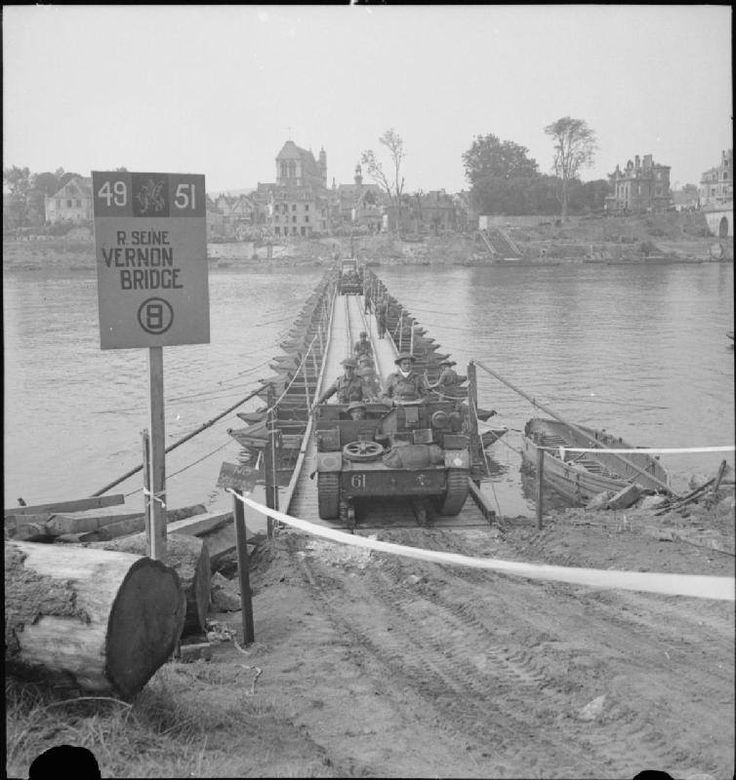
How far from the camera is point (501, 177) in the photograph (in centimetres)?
2817

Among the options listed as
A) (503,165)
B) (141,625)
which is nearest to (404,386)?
(141,625)

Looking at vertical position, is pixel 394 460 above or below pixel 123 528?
above

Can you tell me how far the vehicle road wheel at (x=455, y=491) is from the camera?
8836 mm

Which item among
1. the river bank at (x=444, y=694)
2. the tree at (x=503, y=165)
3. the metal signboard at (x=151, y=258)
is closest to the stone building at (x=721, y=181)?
the river bank at (x=444, y=694)

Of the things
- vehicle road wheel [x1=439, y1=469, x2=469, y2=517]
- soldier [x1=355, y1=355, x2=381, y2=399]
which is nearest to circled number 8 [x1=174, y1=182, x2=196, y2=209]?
vehicle road wheel [x1=439, y1=469, x2=469, y2=517]

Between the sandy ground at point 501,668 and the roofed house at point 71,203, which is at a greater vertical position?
the roofed house at point 71,203

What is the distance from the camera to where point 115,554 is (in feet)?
12.6

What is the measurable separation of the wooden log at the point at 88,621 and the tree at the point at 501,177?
1675 cm

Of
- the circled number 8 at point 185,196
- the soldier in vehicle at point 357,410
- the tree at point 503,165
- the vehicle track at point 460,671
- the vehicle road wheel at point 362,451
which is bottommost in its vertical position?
the vehicle track at point 460,671

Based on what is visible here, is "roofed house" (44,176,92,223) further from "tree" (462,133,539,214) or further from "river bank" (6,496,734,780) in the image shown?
"tree" (462,133,539,214)

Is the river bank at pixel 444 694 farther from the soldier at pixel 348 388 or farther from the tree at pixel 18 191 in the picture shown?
the soldier at pixel 348 388

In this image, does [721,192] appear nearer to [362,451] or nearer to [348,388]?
[362,451]

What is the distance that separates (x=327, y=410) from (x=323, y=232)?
2452cm

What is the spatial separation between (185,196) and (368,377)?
26.4 feet
